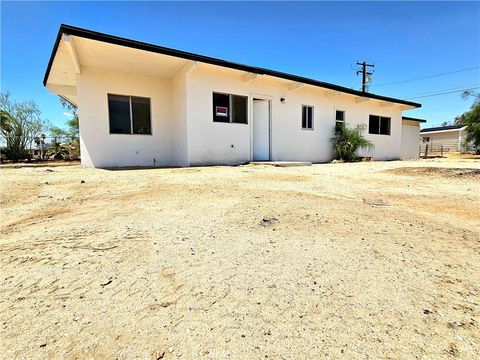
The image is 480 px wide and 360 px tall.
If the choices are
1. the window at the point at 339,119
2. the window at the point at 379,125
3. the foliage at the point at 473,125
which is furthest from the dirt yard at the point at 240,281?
the foliage at the point at 473,125

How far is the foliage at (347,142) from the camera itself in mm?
11914

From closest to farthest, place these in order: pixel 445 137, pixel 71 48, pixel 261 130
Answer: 1. pixel 71 48
2. pixel 261 130
3. pixel 445 137

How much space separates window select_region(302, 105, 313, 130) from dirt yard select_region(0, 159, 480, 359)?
28.1 feet

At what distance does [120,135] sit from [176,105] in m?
2.15

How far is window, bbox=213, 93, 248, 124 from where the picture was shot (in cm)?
925

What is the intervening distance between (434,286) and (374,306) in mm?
491

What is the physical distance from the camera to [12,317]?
1.32 m

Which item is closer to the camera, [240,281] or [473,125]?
[240,281]

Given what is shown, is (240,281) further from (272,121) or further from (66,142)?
(66,142)

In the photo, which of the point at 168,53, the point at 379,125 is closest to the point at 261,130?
the point at 168,53

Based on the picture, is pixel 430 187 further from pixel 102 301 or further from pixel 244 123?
pixel 244 123

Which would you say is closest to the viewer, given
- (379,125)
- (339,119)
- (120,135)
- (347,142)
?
(120,135)

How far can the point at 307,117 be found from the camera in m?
11.6

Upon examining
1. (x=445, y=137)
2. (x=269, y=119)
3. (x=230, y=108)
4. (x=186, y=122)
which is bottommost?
(x=186, y=122)
